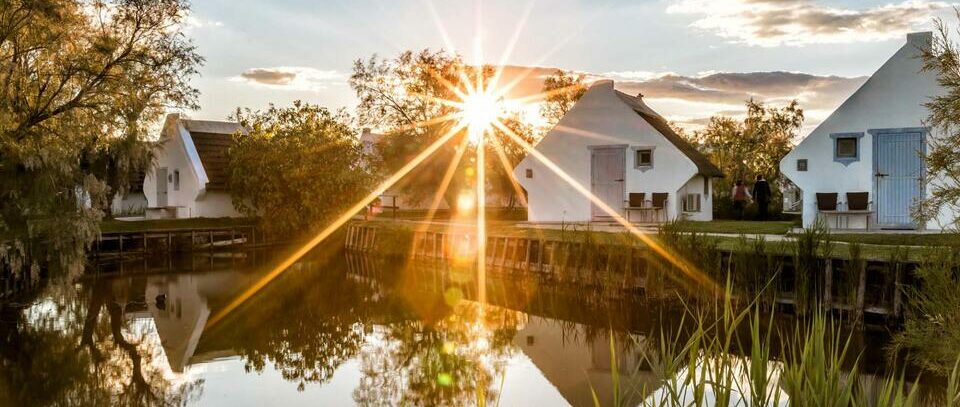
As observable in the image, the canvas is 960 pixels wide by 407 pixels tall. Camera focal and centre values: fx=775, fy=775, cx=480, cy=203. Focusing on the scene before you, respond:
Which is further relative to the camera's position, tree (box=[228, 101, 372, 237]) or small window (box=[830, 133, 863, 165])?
tree (box=[228, 101, 372, 237])

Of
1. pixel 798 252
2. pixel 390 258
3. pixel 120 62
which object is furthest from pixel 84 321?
pixel 798 252

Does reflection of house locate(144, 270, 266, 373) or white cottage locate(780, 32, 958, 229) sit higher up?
→ white cottage locate(780, 32, 958, 229)

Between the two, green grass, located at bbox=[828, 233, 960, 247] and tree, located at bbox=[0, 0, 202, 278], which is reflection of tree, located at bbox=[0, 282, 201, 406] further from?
green grass, located at bbox=[828, 233, 960, 247]

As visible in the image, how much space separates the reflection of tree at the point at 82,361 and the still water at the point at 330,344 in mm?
38

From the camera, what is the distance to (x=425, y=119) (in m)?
40.9

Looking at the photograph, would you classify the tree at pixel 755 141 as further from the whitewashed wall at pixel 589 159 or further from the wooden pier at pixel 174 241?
the wooden pier at pixel 174 241

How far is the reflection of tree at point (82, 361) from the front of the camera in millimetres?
11320

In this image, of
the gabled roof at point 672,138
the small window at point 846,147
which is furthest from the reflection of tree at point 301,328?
Answer: the small window at point 846,147

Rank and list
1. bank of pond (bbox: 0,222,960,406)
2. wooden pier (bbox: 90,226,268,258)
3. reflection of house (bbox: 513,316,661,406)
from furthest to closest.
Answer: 1. wooden pier (bbox: 90,226,268,258)
2. reflection of house (bbox: 513,316,661,406)
3. bank of pond (bbox: 0,222,960,406)

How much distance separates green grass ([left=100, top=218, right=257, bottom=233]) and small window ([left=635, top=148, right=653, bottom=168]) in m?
18.4

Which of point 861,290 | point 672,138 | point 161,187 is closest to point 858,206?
point 672,138

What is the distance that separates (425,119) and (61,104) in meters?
22.9

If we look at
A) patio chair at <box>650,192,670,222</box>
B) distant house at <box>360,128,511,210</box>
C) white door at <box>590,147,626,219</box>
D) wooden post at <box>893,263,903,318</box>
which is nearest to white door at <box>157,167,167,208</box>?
distant house at <box>360,128,511,210</box>

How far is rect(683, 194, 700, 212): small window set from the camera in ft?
89.5
